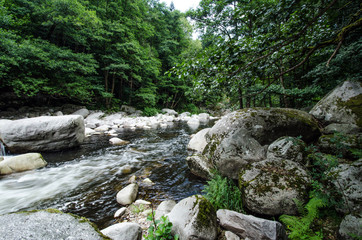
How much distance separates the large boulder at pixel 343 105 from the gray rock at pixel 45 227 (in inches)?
221

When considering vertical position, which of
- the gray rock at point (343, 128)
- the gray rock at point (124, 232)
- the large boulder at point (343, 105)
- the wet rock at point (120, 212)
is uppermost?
the large boulder at point (343, 105)

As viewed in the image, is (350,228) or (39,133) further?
(39,133)

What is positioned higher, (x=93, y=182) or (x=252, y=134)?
(x=252, y=134)

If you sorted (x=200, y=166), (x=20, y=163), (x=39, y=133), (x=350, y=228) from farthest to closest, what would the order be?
(x=39, y=133)
(x=20, y=163)
(x=200, y=166)
(x=350, y=228)

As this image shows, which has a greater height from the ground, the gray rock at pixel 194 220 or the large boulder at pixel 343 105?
the large boulder at pixel 343 105

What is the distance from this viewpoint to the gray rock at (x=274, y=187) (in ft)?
8.05

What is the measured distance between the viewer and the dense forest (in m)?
2.31

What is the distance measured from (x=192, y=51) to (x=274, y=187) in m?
4.64

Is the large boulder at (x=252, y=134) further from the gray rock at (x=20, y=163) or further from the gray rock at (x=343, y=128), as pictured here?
the gray rock at (x=20, y=163)

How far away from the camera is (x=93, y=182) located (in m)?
4.41

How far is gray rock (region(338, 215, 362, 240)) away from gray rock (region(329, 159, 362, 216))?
172mm

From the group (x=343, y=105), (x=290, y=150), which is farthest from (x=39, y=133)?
(x=343, y=105)

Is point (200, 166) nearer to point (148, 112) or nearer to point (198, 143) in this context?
point (198, 143)

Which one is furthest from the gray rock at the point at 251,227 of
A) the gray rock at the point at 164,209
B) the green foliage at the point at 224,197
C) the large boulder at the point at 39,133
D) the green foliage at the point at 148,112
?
the green foliage at the point at 148,112
